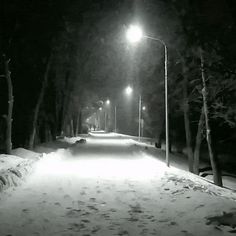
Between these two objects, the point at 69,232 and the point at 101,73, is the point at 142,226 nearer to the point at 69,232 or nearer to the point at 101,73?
the point at 69,232

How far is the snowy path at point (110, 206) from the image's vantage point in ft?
27.7

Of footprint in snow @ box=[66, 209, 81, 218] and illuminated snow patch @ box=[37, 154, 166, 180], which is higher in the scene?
illuminated snow patch @ box=[37, 154, 166, 180]

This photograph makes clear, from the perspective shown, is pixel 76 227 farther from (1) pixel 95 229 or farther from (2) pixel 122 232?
(2) pixel 122 232

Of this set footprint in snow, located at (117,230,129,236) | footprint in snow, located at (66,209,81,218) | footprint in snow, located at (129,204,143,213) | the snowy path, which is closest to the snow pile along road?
the snowy path

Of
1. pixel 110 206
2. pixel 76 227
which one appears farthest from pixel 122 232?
pixel 110 206

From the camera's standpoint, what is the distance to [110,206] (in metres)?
10.8

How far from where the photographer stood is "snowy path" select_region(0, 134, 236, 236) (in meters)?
8.45

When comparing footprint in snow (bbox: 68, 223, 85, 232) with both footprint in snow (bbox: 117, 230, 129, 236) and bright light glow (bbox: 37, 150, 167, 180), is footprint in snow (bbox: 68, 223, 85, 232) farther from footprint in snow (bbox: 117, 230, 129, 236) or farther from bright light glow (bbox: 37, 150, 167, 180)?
bright light glow (bbox: 37, 150, 167, 180)

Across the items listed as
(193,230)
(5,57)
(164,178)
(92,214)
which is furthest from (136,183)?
(5,57)

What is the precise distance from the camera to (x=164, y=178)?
15.8m

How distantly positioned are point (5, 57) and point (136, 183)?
1081cm

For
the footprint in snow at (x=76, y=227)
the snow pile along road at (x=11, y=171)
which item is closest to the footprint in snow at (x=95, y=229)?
the footprint in snow at (x=76, y=227)

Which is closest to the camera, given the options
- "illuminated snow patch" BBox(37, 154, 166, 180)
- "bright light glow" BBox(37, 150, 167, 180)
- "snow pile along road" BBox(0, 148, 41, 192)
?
"snow pile along road" BBox(0, 148, 41, 192)

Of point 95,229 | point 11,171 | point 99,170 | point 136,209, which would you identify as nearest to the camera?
point 95,229
